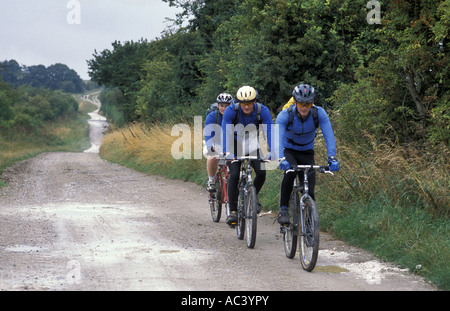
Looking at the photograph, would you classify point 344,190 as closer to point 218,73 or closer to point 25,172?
point 218,73

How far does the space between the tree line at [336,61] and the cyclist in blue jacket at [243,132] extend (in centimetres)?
256

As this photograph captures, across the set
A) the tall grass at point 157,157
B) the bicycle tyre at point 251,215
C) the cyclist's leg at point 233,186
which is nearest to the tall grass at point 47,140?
the tall grass at point 157,157

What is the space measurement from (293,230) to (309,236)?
0.53m

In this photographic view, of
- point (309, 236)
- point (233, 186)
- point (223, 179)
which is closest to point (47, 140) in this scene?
point (223, 179)

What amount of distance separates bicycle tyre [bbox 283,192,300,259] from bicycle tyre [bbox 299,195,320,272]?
0.69ft

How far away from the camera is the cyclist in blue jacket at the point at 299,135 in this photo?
700 cm

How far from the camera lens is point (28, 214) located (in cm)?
1098

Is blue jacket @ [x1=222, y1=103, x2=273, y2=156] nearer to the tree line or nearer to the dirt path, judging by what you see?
the dirt path

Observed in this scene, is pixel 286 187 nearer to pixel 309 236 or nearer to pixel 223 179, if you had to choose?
pixel 309 236

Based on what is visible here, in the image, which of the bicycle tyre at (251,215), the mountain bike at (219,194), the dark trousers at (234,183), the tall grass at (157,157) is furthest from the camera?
the tall grass at (157,157)

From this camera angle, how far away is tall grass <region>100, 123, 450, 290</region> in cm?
684

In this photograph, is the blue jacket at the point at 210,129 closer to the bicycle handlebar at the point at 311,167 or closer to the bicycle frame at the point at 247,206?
the bicycle frame at the point at 247,206

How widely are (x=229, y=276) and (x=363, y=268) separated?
5.14 feet

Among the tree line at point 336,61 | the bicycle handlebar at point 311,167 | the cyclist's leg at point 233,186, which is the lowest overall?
the cyclist's leg at point 233,186
